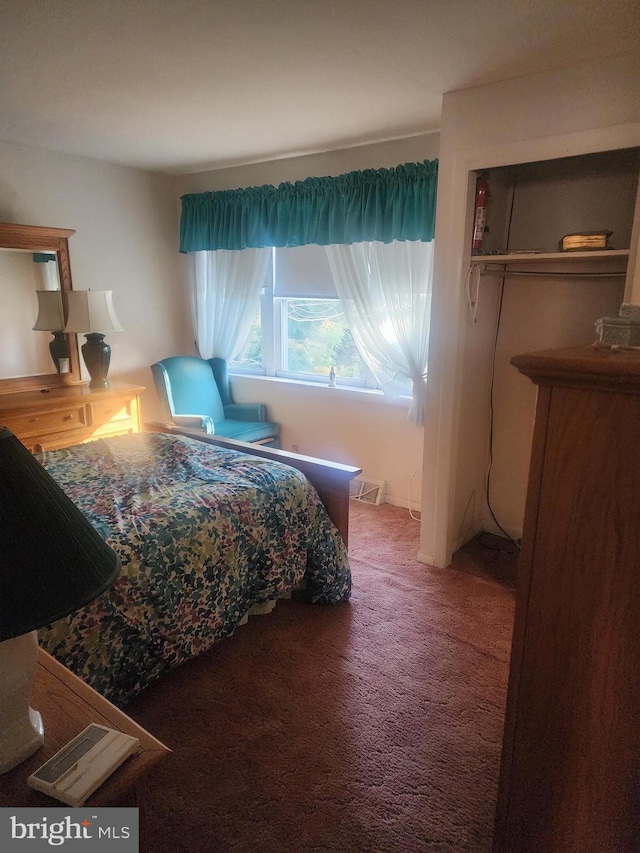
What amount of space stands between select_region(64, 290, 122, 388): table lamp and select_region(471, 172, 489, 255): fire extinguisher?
94.6 inches

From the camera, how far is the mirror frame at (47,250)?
3254 mm

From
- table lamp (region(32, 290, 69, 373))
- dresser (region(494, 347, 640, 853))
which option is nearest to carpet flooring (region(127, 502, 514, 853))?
dresser (region(494, 347, 640, 853))

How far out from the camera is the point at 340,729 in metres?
1.77

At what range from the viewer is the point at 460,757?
65.5 inches

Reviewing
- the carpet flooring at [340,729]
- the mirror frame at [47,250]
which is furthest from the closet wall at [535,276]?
the mirror frame at [47,250]

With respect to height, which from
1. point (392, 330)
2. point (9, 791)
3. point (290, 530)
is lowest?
point (290, 530)

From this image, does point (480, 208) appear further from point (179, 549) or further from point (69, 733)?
point (69, 733)

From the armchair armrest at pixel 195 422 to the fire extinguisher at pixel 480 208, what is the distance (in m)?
2.05

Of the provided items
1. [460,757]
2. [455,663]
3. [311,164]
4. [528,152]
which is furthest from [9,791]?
[311,164]

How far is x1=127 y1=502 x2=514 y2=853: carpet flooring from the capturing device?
1.44m

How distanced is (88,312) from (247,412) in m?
1.35

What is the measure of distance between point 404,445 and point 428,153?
1799 mm

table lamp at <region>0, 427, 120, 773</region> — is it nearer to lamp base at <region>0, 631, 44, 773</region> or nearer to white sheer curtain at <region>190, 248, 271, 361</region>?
lamp base at <region>0, 631, 44, 773</region>

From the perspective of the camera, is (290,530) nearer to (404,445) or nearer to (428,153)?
(404,445)
